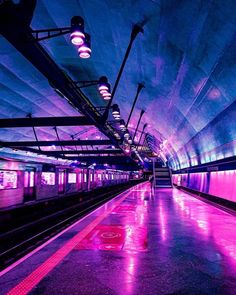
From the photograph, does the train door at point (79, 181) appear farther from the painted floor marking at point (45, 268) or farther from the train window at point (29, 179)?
the painted floor marking at point (45, 268)

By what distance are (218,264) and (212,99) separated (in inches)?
310

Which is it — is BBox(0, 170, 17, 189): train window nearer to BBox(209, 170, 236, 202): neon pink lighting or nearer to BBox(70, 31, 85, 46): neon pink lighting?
BBox(70, 31, 85, 46): neon pink lighting

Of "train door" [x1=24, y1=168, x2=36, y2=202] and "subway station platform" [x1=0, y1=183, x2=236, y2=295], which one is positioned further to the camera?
"train door" [x1=24, y1=168, x2=36, y2=202]

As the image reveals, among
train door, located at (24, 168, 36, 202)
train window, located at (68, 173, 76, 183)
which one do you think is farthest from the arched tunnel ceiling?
train window, located at (68, 173, 76, 183)

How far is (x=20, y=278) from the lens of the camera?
432 cm

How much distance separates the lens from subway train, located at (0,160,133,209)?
12672 millimetres

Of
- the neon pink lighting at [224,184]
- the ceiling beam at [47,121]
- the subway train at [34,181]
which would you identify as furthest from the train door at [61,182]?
the neon pink lighting at [224,184]

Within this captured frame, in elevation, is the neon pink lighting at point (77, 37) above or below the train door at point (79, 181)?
above

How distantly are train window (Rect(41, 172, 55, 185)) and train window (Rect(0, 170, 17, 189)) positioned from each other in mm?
3774

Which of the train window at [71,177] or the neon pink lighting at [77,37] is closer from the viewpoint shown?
the neon pink lighting at [77,37]

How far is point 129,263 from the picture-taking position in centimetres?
504

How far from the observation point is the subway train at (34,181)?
12.7 metres

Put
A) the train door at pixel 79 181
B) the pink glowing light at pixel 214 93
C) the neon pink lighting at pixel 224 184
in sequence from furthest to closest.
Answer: the train door at pixel 79 181 < the neon pink lighting at pixel 224 184 < the pink glowing light at pixel 214 93

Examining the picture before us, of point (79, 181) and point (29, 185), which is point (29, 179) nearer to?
point (29, 185)
